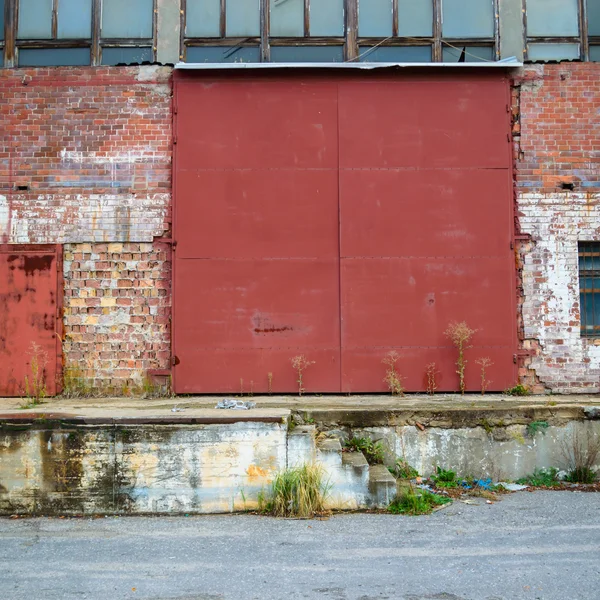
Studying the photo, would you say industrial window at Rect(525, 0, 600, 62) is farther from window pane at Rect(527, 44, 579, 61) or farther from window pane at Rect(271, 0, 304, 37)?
window pane at Rect(271, 0, 304, 37)

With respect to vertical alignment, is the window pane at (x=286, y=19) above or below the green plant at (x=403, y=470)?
above

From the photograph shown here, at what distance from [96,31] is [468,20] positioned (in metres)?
4.95

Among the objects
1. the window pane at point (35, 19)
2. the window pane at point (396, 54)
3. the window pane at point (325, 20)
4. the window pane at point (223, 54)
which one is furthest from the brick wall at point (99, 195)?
the window pane at point (396, 54)

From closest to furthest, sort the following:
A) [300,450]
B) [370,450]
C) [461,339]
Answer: [300,450] < [370,450] < [461,339]

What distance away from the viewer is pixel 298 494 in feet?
19.7

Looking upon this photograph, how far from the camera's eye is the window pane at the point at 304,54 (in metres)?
8.57

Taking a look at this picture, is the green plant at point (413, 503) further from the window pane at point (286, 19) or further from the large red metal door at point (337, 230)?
the window pane at point (286, 19)

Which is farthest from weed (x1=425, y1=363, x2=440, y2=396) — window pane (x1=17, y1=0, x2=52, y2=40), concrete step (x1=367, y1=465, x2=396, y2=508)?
window pane (x1=17, y1=0, x2=52, y2=40)

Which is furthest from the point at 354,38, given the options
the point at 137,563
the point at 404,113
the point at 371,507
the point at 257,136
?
the point at 137,563

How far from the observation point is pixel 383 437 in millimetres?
7082

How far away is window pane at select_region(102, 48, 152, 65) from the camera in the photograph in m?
8.59

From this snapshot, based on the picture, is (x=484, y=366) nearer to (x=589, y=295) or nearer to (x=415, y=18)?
(x=589, y=295)

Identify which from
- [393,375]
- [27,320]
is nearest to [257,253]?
[393,375]

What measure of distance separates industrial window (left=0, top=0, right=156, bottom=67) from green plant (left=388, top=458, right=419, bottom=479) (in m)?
6.01
